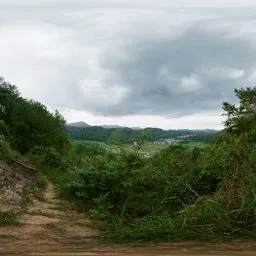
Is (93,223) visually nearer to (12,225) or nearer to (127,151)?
(12,225)

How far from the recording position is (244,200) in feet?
28.0

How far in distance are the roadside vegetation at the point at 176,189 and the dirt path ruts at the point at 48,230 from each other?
1.18ft

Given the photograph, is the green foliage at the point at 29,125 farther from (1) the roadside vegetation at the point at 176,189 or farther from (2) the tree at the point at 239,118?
(2) the tree at the point at 239,118

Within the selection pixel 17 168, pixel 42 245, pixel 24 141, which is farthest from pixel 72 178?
pixel 24 141

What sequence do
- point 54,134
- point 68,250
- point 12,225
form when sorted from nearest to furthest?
point 68,250 < point 12,225 < point 54,134

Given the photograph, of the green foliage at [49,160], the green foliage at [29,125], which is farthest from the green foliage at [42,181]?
the green foliage at [29,125]

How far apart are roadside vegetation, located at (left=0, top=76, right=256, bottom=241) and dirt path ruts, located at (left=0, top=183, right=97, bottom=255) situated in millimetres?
361

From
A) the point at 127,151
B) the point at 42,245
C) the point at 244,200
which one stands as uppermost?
the point at 127,151

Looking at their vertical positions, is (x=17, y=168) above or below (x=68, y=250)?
above

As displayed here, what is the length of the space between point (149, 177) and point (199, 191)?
4.51ft

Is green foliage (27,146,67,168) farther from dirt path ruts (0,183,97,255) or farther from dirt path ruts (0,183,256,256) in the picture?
dirt path ruts (0,183,256,256)

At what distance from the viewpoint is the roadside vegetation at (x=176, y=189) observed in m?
8.41

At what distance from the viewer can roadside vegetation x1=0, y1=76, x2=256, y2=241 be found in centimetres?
841

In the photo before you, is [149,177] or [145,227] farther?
[149,177]
